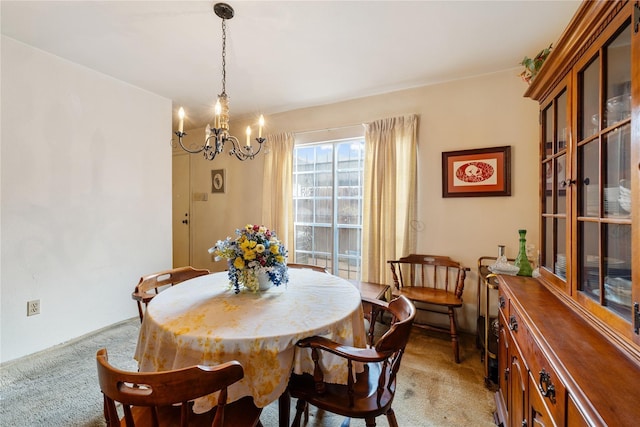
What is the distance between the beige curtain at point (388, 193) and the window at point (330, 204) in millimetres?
189

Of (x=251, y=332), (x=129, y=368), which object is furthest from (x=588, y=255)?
(x=129, y=368)

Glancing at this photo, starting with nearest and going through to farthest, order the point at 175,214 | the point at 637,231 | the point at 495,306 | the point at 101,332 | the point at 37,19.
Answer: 1. the point at 637,231
2. the point at 37,19
3. the point at 495,306
4. the point at 101,332
5. the point at 175,214

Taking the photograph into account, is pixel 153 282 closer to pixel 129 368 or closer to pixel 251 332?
pixel 129 368

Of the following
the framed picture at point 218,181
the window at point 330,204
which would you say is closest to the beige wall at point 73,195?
the framed picture at point 218,181

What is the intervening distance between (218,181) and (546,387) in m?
4.07

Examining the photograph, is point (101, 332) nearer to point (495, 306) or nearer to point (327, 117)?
point (327, 117)

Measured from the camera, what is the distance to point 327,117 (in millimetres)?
3236

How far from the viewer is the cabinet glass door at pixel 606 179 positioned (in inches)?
33.3

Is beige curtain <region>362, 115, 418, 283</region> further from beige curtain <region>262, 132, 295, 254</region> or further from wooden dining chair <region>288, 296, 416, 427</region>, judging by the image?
wooden dining chair <region>288, 296, 416, 427</region>

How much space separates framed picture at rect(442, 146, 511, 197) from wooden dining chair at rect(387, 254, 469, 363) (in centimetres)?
68

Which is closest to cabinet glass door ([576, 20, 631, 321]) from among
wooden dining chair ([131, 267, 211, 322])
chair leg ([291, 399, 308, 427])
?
chair leg ([291, 399, 308, 427])

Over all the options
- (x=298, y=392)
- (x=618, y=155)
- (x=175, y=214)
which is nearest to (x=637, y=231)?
(x=618, y=155)

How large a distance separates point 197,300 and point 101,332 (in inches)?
79.2

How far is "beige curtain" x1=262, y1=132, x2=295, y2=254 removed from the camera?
3414 millimetres
